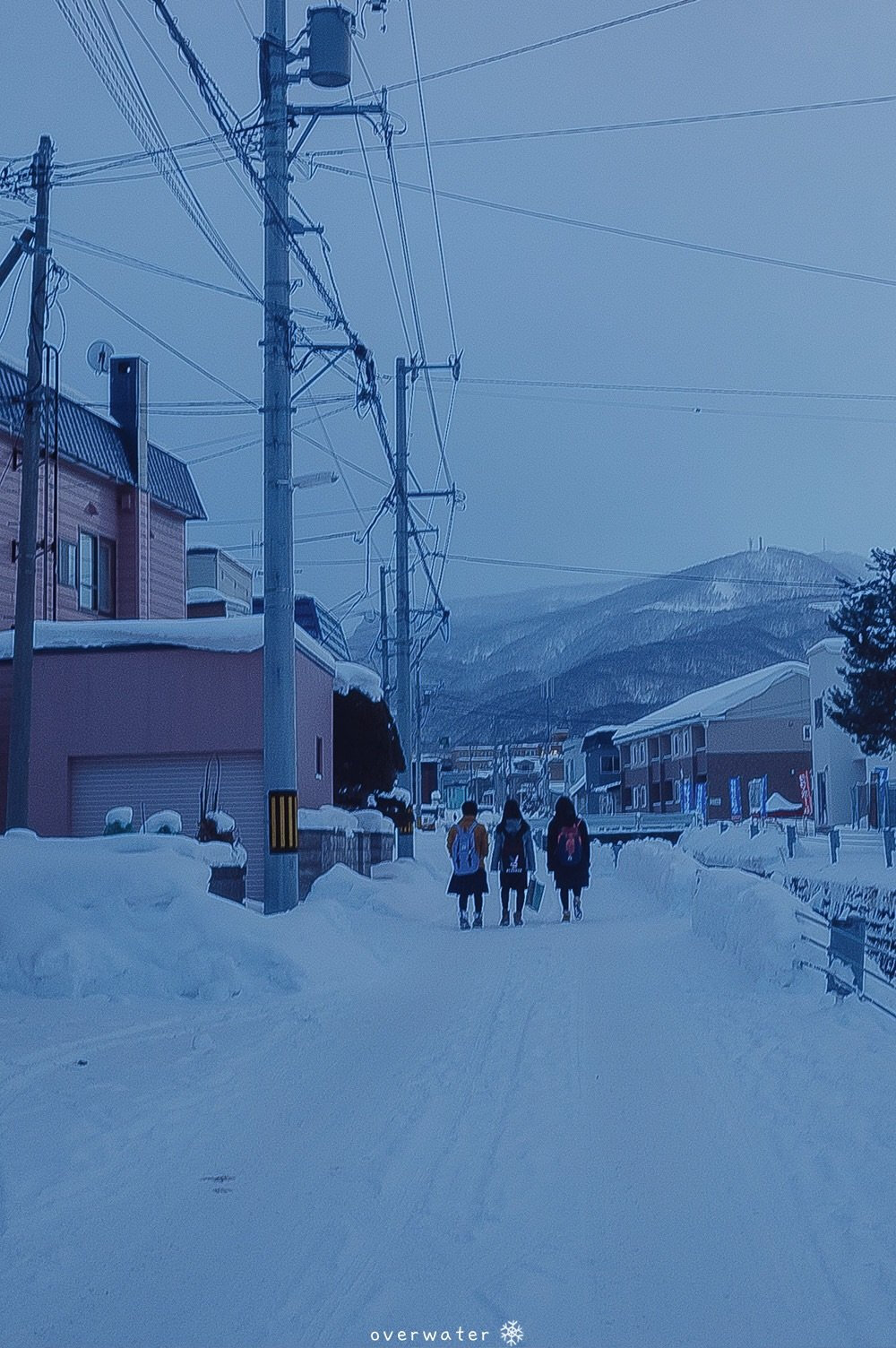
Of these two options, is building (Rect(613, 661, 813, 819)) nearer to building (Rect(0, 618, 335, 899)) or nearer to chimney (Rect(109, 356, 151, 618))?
chimney (Rect(109, 356, 151, 618))

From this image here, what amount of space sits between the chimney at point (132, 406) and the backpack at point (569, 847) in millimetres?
16656

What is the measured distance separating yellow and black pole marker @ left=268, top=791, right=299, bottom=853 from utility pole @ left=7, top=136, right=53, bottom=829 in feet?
11.1

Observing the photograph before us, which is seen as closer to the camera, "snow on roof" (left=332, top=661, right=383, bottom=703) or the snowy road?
the snowy road

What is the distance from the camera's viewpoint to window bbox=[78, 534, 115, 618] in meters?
30.2

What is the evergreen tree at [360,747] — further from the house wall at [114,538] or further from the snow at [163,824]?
the snow at [163,824]

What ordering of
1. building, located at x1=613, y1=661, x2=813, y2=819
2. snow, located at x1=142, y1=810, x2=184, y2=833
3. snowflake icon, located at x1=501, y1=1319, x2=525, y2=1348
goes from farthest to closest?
building, located at x1=613, y1=661, x2=813, y2=819
snow, located at x1=142, y1=810, x2=184, y2=833
snowflake icon, located at x1=501, y1=1319, x2=525, y2=1348

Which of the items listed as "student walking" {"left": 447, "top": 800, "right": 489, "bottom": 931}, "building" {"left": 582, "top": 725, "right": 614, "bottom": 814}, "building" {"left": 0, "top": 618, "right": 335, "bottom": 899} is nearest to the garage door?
"building" {"left": 0, "top": 618, "right": 335, "bottom": 899}

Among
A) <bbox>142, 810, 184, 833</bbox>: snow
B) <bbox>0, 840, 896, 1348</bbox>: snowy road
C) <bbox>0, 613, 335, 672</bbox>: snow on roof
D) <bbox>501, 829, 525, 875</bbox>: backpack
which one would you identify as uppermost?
<bbox>0, 613, 335, 672</bbox>: snow on roof

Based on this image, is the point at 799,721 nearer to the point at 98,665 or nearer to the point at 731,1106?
the point at 98,665

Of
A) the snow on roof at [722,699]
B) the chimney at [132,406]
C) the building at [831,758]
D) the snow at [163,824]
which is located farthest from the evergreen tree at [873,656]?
the snow on roof at [722,699]

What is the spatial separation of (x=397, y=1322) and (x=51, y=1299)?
44.4 inches

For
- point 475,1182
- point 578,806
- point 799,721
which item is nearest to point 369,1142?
point 475,1182

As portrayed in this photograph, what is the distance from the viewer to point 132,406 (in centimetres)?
3291

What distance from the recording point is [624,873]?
109 feet
